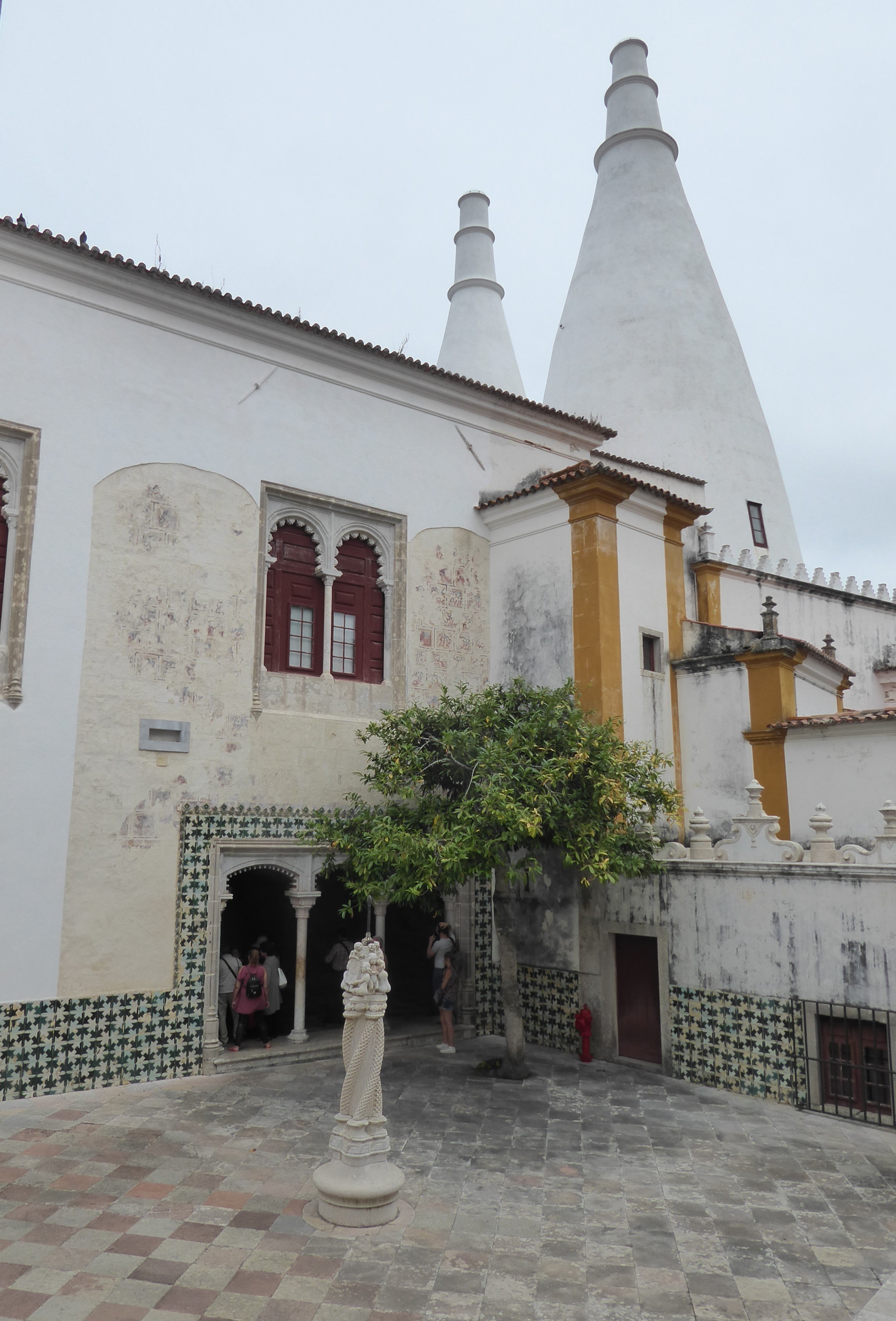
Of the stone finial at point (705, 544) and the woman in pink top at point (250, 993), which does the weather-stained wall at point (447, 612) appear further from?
the stone finial at point (705, 544)

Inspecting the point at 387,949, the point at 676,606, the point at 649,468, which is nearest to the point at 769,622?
the point at 676,606

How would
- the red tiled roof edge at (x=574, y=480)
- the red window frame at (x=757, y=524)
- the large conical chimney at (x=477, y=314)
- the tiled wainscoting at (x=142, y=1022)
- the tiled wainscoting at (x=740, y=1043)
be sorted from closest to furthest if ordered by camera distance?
1. the tiled wainscoting at (x=142, y=1022)
2. the tiled wainscoting at (x=740, y=1043)
3. the red tiled roof edge at (x=574, y=480)
4. the red window frame at (x=757, y=524)
5. the large conical chimney at (x=477, y=314)

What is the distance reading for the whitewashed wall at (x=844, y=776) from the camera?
37.2 ft

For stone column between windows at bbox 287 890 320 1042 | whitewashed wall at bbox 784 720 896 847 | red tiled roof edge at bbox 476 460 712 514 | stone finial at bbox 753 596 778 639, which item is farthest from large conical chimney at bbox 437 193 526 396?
stone column between windows at bbox 287 890 320 1042

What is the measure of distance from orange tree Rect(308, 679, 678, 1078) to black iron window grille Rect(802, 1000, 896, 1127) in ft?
7.50

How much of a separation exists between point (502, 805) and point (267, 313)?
22.4ft

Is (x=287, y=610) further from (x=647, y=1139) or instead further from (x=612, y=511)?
(x=647, y=1139)

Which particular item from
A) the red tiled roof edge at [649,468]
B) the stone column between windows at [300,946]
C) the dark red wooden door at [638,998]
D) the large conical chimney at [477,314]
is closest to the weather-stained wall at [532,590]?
the red tiled roof edge at [649,468]

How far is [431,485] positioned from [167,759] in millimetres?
5424

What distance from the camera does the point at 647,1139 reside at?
8328 millimetres

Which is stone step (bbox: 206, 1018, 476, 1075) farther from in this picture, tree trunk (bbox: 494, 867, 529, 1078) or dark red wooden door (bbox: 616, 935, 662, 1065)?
dark red wooden door (bbox: 616, 935, 662, 1065)

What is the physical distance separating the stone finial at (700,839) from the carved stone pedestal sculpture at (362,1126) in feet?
15.7

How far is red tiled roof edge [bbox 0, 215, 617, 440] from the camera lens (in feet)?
33.5

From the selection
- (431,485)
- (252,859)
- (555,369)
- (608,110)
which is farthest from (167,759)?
(608,110)
